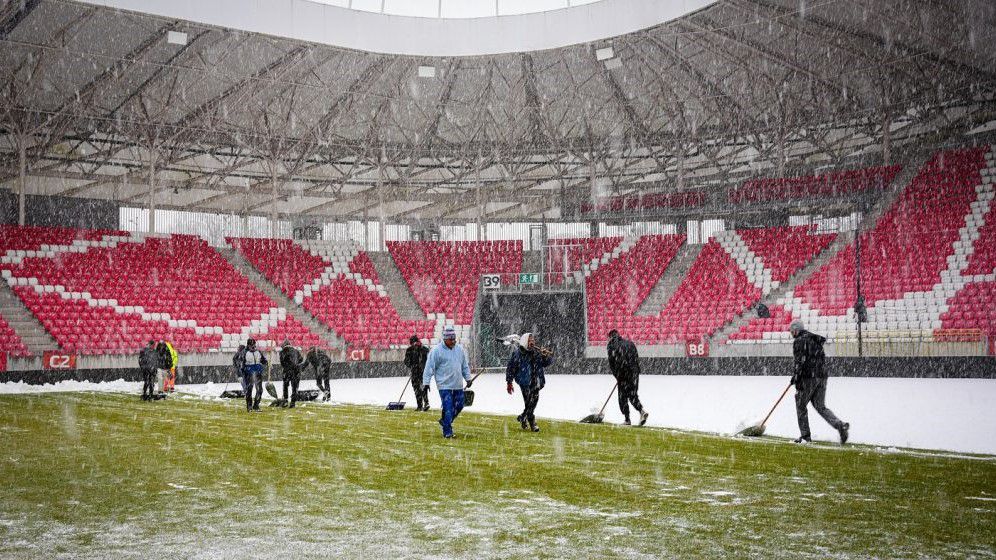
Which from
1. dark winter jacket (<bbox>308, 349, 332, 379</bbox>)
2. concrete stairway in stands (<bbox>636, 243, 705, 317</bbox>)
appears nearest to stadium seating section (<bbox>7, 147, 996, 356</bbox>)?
concrete stairway in stands (<bbox>636, 243, 705, 317</bbox>)

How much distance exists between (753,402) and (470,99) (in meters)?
22.0

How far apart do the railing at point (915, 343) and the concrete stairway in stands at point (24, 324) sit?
1048 inches

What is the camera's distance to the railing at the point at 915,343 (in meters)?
25.6

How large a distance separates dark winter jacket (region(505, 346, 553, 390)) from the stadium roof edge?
16.2m

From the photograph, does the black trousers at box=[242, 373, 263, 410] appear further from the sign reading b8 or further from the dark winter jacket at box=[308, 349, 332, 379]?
the sign reading b8

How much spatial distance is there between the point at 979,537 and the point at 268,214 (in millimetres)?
47795

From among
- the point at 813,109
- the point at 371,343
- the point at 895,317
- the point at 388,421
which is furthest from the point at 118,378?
the point at 813,109

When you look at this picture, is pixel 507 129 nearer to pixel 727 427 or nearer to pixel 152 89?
pixel 152 89

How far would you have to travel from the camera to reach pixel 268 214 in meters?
50.1

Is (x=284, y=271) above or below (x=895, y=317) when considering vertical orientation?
above

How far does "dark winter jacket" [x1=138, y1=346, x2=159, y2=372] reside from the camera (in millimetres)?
19875

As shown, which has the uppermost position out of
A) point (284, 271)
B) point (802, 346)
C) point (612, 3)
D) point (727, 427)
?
point (612, 3)

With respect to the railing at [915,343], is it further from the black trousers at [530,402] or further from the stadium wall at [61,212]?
the stadium wall at [61,212]

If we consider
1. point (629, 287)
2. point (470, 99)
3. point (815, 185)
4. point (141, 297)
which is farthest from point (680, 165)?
point (141, 297)
